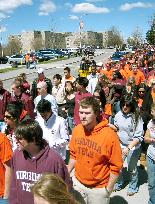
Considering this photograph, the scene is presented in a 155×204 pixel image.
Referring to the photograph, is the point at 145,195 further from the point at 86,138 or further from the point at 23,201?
the point at 23,201

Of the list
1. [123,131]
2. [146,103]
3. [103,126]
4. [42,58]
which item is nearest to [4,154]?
[103,126]

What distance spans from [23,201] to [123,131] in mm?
3070

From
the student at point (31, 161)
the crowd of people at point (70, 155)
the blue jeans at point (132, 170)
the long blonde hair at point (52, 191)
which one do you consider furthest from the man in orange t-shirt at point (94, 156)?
the blue jeans at point (132, 170)

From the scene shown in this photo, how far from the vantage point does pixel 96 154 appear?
4.26 metres

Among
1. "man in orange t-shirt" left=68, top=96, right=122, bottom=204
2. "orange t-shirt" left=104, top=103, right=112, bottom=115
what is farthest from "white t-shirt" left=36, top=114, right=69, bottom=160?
"orange t-shirt" left=104, top=103, right=112, bottom=115

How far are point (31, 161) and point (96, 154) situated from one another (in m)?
0.85

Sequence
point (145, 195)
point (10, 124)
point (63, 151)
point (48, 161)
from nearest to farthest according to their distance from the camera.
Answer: point (48, 161) → point (10, 124) → point (63, 151) → point (145, 195)

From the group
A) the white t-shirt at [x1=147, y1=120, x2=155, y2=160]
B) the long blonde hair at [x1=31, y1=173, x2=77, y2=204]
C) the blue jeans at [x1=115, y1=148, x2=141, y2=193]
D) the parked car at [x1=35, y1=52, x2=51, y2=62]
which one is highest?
the long blonde hair at [x1=31, y1=173, x2=77, y2=204]

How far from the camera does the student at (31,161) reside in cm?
364

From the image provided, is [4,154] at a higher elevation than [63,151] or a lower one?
higher

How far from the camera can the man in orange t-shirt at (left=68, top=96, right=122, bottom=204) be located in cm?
422

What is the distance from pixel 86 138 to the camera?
4.35m

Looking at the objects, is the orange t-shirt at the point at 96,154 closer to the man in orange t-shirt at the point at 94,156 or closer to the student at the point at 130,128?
the man in orange t-shirt at the point at 94,156

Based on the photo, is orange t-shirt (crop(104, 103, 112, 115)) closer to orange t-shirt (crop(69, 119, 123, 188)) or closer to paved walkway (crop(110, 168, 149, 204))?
paved walkway (crop(110, 168, 149, 204))
